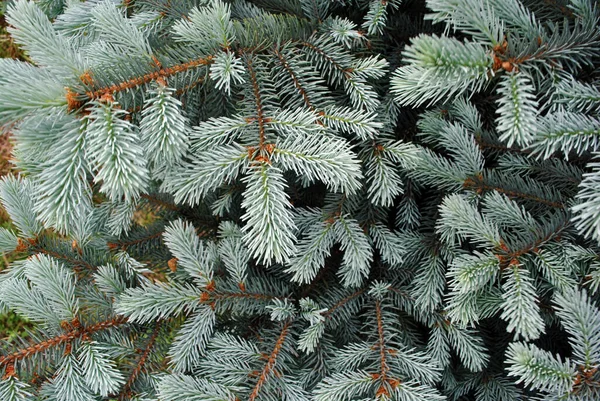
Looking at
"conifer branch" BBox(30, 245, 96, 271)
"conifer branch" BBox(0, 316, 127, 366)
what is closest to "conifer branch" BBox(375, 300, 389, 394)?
"conifer branch" BBox(0, 316, 127, 366)

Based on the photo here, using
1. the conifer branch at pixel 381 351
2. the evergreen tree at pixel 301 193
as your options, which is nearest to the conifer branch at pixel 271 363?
the evergreen tree at pixel 301 193

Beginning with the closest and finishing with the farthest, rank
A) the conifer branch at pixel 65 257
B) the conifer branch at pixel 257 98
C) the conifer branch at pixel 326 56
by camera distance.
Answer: the conifer branch at pixel 257 98
the conifer branch at pixel 326 56
the conifer branch at pixel 65 257

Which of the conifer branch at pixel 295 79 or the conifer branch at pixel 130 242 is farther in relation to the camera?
the conifer branch at pixel 130 242

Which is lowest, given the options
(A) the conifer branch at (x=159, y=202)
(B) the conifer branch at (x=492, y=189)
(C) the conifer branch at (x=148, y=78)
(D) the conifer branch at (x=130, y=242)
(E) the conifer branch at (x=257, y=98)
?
(D) the conifer branch at (x=130, y=242)

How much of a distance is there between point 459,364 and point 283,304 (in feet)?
2.14

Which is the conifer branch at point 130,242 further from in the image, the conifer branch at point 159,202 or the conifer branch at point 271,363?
the conifer branch at point 271,363

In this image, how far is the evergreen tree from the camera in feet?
3.07

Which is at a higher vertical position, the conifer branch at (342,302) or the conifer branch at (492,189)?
the conifer branch at (492,189)

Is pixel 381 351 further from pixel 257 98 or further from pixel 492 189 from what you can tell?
pixel 257 98

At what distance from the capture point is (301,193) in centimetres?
162

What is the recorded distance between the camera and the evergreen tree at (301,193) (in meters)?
0.94

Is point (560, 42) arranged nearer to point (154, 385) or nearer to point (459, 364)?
point (459, 364)

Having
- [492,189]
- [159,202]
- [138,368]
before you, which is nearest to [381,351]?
[492,189]

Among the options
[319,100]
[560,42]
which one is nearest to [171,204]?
[319,100]
